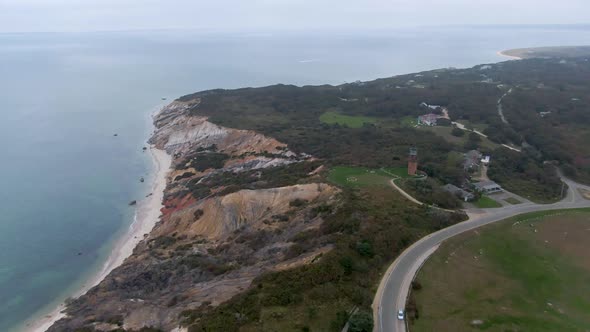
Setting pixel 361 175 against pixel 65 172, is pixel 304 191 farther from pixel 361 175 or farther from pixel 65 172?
pixel 65 172

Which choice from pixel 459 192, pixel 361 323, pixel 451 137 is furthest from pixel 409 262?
pixel 451 137

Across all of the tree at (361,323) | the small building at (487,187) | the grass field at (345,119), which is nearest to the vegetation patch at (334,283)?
the tree at (361,323)

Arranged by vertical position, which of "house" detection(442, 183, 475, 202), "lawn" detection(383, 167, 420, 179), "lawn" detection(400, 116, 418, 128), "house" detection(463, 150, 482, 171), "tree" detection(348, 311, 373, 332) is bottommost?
A: "house" detection(463, 150, 482, 171)

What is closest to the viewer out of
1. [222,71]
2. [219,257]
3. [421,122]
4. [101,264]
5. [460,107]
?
[219,257]

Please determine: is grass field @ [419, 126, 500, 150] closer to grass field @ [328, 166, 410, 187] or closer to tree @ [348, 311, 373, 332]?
grass field @ [328, 166, 410, 187]

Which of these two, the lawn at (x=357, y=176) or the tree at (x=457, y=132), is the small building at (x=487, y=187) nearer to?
the lawn at (x=357, y=176)

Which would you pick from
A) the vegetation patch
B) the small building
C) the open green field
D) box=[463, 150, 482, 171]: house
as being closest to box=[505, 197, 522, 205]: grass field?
the small building

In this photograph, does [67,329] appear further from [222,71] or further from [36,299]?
[222,71]

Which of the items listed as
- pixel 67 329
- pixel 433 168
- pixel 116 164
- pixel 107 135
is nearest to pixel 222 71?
pixel 107 135
